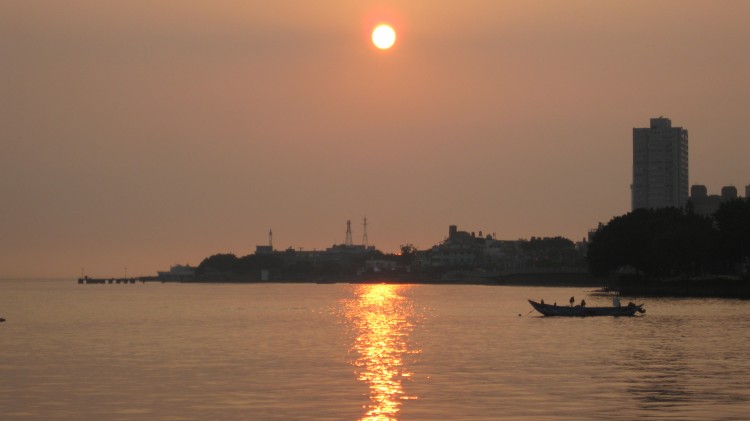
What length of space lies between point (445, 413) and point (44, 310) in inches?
4891

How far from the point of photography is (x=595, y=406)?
165 ft

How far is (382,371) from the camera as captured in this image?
66.0 m

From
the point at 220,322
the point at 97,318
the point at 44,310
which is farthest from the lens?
the point at 44,310

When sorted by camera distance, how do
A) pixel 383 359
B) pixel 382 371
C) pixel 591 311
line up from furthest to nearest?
pixel 591 311
pixel 383 359
pixel 382 371

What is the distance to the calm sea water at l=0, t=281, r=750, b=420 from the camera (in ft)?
163

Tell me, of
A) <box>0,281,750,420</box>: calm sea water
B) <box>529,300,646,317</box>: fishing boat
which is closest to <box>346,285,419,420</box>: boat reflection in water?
<box>0,281,750,420</box>: calm sea water

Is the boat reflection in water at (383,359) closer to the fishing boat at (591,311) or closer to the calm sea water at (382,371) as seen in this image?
the calm sea water at (382,371)

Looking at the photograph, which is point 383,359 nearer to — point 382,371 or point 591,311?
point 382,371

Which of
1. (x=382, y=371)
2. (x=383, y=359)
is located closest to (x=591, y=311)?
(x=383, y=359)

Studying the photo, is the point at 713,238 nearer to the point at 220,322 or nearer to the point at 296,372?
the point at 220,322

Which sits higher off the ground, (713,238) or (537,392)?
(713,238)

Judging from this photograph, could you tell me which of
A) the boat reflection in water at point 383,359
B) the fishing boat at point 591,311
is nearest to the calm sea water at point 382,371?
the boat reflection in water at point 383,359

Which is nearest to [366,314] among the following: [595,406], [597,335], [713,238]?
[597,335]

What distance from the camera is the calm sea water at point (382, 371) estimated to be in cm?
4969
